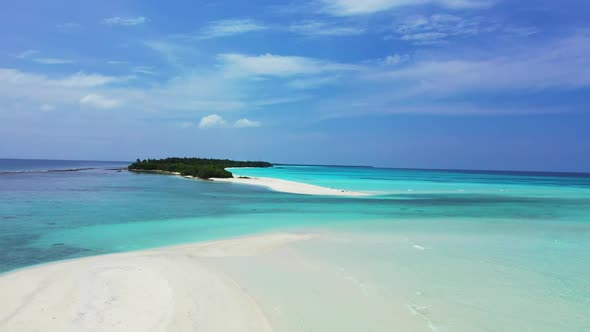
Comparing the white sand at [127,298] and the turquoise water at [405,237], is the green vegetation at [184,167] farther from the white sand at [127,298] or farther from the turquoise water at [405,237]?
the white sand at [127,298]

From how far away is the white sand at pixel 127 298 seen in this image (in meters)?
5.70

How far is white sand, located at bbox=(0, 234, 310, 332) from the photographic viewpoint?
5.70 m

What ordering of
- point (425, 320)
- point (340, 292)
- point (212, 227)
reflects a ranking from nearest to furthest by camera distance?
1. point (425, 320)
2. point (340, 292)
3. point (212, 227)

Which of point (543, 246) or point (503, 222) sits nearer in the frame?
point (543, 246)

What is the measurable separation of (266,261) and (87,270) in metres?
3.78

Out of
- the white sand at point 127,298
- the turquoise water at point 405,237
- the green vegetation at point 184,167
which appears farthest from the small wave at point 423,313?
the green vegetation at point 184,167

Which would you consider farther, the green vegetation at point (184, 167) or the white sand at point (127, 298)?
the green vegetation at point (184, 167)

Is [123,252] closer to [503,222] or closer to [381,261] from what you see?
[381,261]

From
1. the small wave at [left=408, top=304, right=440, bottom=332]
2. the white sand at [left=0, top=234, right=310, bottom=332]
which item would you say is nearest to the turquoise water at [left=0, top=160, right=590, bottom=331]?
the small wave at [left=408, top=304, right=440, bottom=332]

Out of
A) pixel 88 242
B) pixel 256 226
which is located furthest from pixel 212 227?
pixel 88 242

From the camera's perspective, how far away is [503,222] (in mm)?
→ 17891

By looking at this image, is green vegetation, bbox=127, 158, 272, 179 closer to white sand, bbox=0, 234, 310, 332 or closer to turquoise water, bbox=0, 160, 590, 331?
turquoise water, bbox=0, 160, 590, 331

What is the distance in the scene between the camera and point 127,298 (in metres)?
6.67

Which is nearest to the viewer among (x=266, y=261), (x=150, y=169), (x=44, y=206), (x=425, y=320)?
(x=425, y=320)
